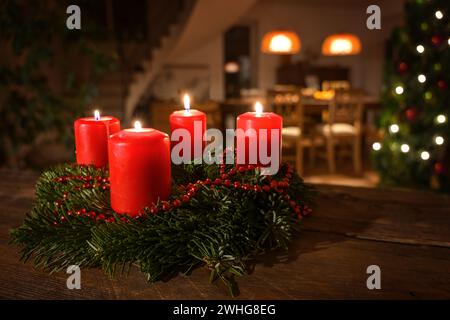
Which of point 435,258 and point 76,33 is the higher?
point 76,33

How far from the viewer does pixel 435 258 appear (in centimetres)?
67

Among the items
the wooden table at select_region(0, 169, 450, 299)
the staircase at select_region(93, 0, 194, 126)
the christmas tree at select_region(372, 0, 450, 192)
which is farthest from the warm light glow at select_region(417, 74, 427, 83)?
the staircase at select_region(93, 0, 194, 126)

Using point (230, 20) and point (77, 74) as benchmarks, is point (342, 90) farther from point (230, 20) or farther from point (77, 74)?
point (77, 74)

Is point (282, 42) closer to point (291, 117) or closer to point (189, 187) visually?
point (291, 117)

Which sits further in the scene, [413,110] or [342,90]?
[342,90]

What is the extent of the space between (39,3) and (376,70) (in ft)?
21.5

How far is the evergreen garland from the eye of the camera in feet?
2.04

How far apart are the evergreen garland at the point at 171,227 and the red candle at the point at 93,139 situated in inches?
2.9

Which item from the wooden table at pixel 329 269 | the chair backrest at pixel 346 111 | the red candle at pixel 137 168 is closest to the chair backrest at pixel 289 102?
the chair backrest at pixel 346 111

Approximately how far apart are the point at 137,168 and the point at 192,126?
20 centimetres

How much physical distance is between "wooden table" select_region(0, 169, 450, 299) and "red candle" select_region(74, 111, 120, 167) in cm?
18

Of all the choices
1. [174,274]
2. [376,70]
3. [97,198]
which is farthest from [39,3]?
[376,70]

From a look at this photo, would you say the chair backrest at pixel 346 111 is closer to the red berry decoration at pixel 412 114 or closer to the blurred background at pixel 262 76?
the blurred background at pixel 262 76

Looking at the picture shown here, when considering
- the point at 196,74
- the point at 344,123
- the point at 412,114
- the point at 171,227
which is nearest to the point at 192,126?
the point at 171,227
